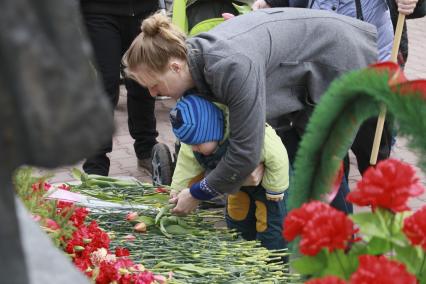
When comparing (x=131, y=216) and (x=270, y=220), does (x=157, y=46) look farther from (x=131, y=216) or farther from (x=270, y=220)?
(x=270, y=220)

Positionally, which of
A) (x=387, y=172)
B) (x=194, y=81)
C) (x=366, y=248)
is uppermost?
(x=387, y=172)

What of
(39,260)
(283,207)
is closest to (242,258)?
(283,207)

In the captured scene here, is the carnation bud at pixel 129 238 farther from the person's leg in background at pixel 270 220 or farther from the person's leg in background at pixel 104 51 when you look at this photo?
the person's leg in background at pixel 104 51

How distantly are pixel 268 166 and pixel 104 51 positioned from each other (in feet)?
4.63

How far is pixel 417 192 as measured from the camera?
1387mm

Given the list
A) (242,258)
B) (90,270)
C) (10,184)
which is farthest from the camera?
(242,258)

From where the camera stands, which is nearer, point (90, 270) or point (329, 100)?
point (329, 100)

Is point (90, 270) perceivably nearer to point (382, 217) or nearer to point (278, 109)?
point (382, 217)

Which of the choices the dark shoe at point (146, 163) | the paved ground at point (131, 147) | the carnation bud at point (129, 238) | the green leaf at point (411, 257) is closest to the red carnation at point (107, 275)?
the carnation bud at point (129, 238)

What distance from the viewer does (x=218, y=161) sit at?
9.09 ft

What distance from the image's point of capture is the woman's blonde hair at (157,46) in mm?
2584

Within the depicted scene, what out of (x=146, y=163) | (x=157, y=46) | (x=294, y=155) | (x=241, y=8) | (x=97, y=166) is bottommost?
(x=146, y=163)

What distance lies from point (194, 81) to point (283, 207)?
0.64 metres

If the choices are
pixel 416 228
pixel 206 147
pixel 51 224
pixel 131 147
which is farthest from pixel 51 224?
pixel 131 147
